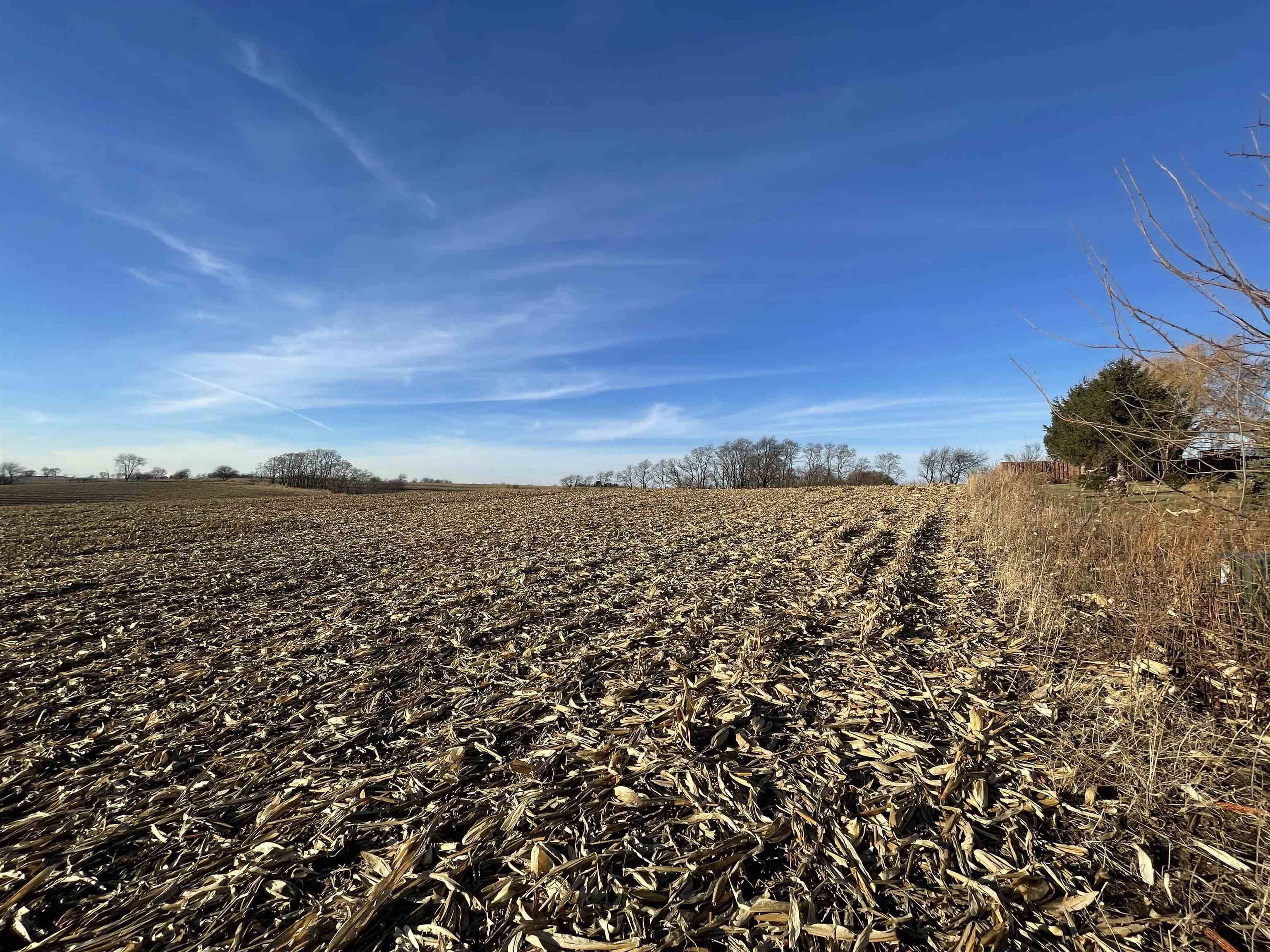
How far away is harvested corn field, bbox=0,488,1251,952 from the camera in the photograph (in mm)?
1854

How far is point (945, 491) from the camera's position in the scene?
21156 millimetres

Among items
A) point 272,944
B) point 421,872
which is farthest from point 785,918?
point 272,944

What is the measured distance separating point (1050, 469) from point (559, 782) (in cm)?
3281

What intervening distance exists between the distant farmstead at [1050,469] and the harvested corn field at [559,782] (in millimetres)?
10242

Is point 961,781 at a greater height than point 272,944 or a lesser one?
greater

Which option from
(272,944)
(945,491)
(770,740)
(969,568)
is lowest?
(272,944)

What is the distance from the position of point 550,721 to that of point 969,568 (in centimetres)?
618

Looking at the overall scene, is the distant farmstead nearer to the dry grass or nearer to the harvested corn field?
the dry grass

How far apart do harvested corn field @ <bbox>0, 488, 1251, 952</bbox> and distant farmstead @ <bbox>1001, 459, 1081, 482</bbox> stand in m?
10.2

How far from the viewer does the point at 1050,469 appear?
27.4 metres

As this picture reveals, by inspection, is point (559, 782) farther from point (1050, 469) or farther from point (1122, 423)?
point (1050, 469)

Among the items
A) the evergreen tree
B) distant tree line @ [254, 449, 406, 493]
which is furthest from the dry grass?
distant tree line @ [254, 449, 406, 493]

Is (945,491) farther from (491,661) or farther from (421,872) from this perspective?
(421,872)

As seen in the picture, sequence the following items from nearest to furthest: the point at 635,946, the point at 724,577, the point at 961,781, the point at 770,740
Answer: the point at 635,946
the point at 961,781
the point at 770,740
the point at 724,577
